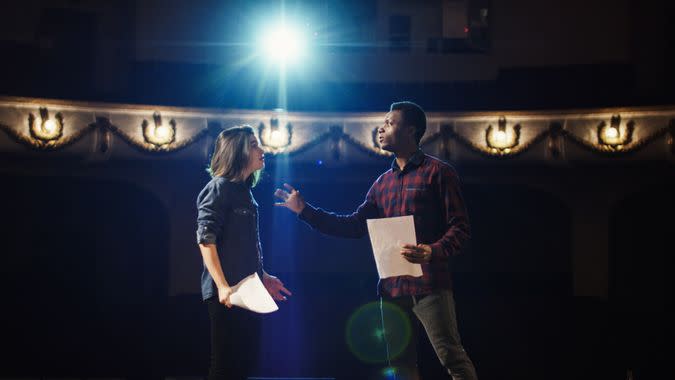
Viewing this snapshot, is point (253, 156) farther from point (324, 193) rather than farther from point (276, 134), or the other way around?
point (324, 193)

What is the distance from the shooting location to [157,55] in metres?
10.1

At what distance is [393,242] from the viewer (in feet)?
9.08

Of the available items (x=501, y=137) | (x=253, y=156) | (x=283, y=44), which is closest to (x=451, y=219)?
(x=253, y=156)

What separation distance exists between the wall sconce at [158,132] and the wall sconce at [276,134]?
1228 millimetres

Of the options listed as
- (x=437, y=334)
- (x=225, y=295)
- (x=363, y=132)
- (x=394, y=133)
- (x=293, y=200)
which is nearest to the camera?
(x=225, y=295)

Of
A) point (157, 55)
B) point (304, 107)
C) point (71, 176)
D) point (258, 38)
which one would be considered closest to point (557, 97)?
point (304, 107)

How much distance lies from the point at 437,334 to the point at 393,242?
0.44 metres

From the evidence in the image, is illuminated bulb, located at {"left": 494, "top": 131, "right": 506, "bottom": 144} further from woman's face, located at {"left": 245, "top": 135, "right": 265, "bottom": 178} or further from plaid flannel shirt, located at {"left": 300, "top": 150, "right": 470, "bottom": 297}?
woman's face, located at {"left": 245, "top": 135, "right": 265, "bottom": 178}

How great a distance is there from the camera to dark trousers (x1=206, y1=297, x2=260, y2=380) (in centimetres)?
256

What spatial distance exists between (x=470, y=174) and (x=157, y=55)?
5.44 m

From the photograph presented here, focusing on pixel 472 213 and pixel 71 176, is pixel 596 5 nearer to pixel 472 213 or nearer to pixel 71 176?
pixel 472 213

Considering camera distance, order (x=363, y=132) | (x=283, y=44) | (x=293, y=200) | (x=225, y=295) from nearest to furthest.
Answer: (x=225, y=295), (x=293, y=200), (x=363, y=132), (x=283, y=44)

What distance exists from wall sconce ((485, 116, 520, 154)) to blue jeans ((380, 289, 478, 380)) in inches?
249

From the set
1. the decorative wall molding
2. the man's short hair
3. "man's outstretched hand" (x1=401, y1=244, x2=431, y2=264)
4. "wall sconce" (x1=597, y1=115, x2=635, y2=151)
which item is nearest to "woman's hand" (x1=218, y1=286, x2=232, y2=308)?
"man's outstretched hand" (x1=401, y1=244, x2=431, y2=264)
